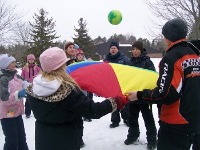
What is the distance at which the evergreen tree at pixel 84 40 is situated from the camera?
40594 mm

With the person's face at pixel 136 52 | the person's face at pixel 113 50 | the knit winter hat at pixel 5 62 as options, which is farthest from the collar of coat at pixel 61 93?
the person's face at pixel 113 50

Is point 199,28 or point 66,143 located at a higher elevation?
point 199,28

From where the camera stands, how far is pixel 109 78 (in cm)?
348

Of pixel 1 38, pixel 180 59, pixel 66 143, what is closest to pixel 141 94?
pixel 180 59

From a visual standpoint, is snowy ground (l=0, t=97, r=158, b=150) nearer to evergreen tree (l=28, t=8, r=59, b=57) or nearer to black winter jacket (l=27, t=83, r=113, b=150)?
black winter jacket (l=27, t=83, r=113, b=150)

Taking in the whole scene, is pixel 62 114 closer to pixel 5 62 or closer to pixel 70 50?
pixel 5 62

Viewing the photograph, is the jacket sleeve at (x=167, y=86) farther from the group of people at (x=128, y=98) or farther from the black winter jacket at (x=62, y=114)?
the black winter jacket at (x=62, y=114)

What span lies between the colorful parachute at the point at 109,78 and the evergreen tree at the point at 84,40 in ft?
120

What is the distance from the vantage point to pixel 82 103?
2.75 meters

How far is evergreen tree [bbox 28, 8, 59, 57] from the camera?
3350 cm

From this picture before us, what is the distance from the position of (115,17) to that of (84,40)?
3329 cm

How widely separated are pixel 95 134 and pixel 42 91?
3682mm

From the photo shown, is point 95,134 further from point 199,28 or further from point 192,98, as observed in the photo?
point 199,28

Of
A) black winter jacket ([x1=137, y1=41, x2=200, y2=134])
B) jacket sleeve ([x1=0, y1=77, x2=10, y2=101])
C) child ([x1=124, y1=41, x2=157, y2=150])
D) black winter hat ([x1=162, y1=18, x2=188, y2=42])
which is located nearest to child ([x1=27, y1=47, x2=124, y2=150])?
black winter jacket ([x1=137, y1=41, x2=200, y2=134])
